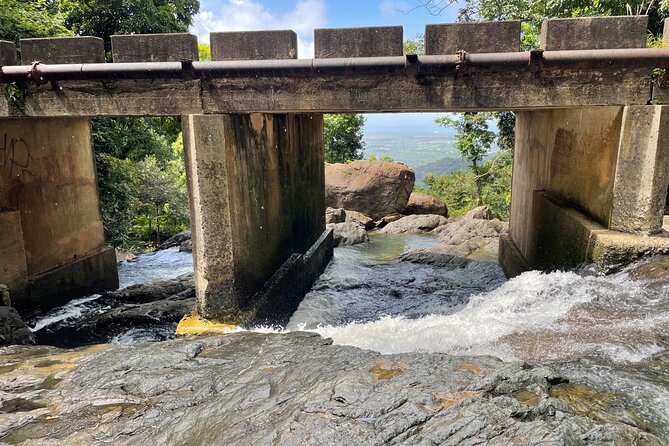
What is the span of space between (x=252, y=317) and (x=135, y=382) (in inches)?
83.1

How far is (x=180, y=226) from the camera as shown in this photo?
20000 millimetres

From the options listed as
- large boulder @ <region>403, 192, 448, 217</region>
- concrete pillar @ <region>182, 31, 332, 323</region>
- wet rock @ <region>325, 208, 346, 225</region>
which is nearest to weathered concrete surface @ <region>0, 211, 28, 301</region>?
concrete pillar @ <region>182, 31, 332, 323</region>

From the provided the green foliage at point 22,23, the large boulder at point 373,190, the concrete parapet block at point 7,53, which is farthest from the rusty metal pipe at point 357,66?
the large boulder at point 373,190

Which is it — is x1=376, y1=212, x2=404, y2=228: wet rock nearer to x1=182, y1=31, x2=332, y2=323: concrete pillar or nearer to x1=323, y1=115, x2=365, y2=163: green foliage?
x1=323, y1=115, x2=365, y2=163: green foliage

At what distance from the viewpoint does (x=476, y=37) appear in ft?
16.8

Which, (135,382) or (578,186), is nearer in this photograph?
(135,382)

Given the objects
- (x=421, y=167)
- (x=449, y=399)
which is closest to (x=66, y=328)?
(x=449, y=399)

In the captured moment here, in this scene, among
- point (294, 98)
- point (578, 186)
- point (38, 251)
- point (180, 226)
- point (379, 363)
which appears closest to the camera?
point (379, 363)

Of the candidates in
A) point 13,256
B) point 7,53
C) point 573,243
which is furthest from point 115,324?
point 573,243

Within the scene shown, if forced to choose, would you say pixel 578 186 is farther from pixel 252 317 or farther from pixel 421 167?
pixel 421 167

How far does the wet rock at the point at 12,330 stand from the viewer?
5.75 m

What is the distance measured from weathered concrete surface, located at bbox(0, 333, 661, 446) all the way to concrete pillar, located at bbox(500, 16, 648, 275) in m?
3.49

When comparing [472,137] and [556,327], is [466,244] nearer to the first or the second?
[556,327]

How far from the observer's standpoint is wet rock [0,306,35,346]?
227 inches
